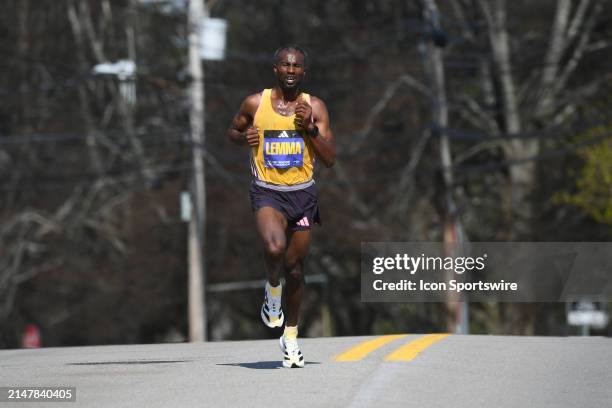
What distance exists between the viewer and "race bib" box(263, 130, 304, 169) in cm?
1071

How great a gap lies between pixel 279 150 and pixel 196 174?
24.5 metres

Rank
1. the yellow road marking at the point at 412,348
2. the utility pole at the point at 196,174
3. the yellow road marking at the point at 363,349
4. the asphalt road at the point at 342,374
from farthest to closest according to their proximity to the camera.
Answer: the utility pole at the point at 196,174 → the yellow road marking at the point at 363,349 → the yellow road marking at the point at 412,348 → the asphalt road at the point at 342,374

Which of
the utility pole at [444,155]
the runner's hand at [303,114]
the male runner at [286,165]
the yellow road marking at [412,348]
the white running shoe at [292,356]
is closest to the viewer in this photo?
the runner's hand at [303,114]

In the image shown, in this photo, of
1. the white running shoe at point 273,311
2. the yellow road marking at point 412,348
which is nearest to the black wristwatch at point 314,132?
the white running shoe at point 273,311

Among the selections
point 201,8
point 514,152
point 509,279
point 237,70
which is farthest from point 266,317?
point 237,70

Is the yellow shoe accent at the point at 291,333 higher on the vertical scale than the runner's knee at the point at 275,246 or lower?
lower

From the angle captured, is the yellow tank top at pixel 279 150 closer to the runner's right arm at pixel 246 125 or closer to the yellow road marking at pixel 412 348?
the runner's right arm at pixel 246 125

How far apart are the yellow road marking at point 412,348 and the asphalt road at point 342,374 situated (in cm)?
1

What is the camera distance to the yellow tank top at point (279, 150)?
10.7 metres

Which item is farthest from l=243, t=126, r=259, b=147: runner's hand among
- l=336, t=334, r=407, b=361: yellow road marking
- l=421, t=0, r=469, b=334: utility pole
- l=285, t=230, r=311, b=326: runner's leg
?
l=421, t=0, r=469, b=334: utility pole

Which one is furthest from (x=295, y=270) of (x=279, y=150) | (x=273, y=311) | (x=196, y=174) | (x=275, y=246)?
(x=196, y=174)

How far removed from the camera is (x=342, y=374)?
33.9ft

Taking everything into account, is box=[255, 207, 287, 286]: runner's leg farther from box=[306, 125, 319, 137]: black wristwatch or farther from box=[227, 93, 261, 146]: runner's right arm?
box=[306, 125, 319, 137]: black wristwatch

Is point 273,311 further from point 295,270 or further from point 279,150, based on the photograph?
point 279,150
